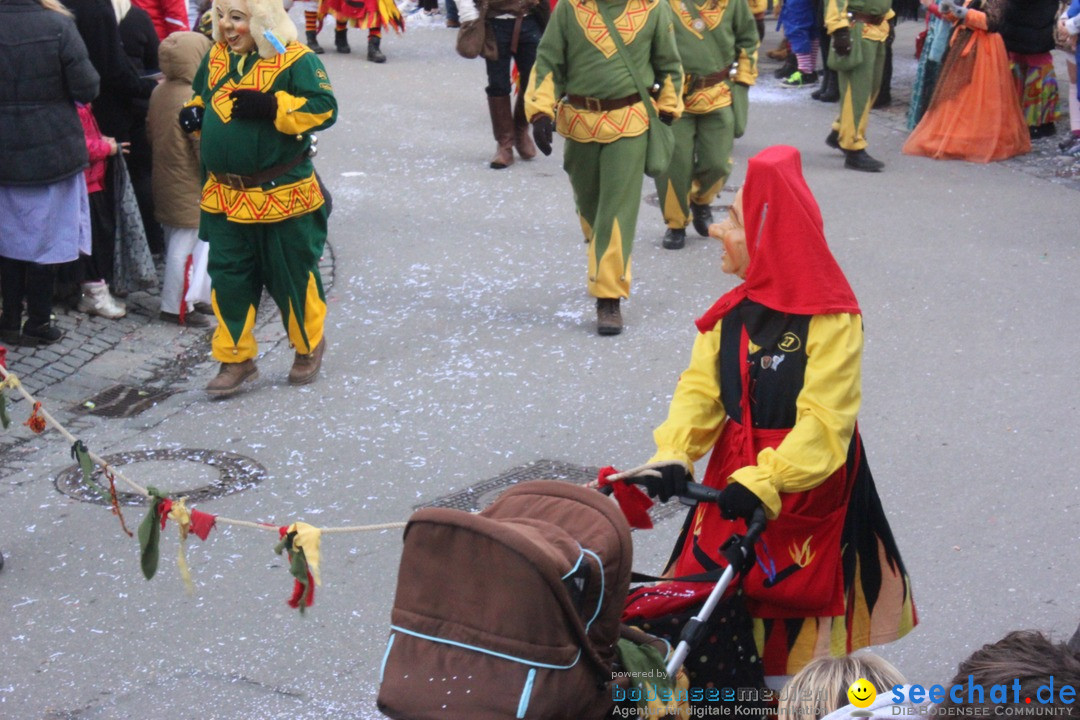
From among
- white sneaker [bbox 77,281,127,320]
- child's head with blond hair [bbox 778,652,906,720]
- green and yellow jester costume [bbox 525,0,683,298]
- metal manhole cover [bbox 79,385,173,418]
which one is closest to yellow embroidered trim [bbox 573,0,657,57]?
green and yellow jester costume [bbox 525,0,683,298]

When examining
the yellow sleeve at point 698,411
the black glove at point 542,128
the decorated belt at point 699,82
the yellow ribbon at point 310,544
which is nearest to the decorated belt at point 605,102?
the black glove at point 542,128

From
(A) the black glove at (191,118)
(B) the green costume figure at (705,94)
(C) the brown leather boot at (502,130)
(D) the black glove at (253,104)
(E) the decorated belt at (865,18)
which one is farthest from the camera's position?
(C) the brown leather boot at (502,130)

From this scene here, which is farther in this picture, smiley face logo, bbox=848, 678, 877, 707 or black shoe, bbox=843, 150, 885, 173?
black shoe, bbox=843, 150, 885, 173

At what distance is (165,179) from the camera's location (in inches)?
310

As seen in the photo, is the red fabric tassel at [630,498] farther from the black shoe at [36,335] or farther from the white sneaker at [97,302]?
the white sneaker at [97,302]

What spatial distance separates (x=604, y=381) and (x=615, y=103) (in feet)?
5.09

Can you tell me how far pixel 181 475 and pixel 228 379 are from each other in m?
0.94

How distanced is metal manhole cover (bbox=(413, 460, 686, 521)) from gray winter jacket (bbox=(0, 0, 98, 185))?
299 centimetres

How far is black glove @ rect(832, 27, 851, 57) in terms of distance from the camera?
34.7ft

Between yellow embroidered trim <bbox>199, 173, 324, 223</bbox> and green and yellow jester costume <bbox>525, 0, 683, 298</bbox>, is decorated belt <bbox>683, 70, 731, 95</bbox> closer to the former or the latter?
green and yellow jester costume <bbox>525, 0, 683, 298</bbox>

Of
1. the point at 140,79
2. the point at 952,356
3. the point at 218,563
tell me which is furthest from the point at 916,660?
the point at 140,79

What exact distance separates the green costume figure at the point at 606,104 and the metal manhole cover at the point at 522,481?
1756mm

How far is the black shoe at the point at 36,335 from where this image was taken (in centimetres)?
748

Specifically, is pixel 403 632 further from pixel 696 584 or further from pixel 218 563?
pixel 218 563
